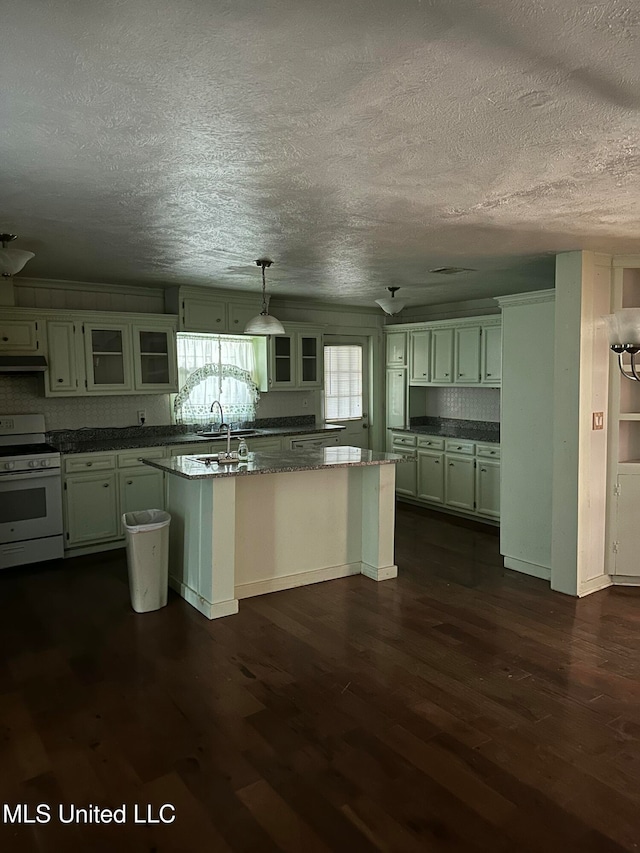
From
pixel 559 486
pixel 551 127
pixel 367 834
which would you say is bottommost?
pixel 367 834

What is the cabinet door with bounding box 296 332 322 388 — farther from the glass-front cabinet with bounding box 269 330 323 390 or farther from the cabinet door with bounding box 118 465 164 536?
the cabinet door with bounding box 118 465 164 536

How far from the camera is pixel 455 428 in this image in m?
7.30

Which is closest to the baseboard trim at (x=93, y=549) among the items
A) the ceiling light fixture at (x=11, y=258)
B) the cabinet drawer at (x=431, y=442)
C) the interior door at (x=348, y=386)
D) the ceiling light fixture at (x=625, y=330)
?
the ceiling light fixture at (x=11, y=258)

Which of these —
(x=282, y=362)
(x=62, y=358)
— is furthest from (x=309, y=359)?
(x=62, y=358)

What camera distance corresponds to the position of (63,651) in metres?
3.48

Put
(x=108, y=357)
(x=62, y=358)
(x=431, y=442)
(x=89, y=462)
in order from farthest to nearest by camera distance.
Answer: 1. (x=431, y=442)
2. (x=108, y=357)
3. (x=62, y=358)
4. (x=89, y=462)

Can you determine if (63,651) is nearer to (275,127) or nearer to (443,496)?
(275,127)

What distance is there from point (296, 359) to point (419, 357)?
1485mm

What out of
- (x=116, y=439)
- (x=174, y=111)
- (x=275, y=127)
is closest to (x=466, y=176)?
(x=275, y=127)

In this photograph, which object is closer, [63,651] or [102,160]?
[102,160]

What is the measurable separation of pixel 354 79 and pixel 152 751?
8.50 feet

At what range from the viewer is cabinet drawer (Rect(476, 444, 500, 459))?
6.11 meters

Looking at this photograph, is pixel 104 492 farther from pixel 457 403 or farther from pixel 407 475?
pixel 457 403

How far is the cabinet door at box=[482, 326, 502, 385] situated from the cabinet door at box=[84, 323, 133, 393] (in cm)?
353
